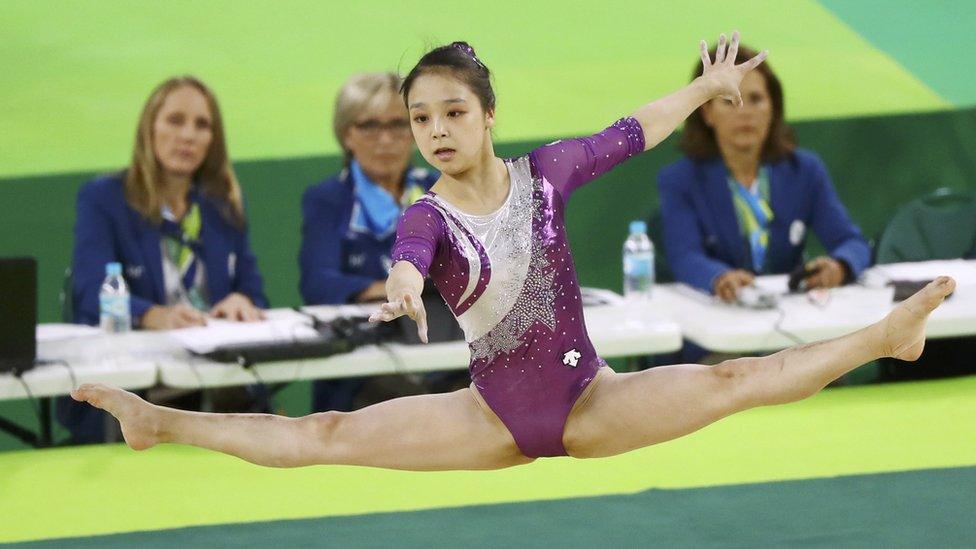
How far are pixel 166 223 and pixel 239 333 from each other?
2.35 feet

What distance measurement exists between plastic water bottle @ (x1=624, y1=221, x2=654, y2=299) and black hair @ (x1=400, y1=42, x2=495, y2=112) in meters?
2.10

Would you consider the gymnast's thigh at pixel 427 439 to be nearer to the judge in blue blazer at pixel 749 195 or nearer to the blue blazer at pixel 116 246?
the blue blazer at pixel 116 246

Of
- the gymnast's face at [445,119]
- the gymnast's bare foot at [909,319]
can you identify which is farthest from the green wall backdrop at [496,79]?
the gymnast's bare foot at [909,319]

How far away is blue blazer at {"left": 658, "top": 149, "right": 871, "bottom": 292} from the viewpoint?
5.69 metres

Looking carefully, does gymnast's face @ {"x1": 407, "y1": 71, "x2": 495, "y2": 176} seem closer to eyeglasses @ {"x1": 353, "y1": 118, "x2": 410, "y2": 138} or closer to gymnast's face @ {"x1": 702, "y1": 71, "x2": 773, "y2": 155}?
eyeglasses @ {"x1": 353, "y1": 118, "x2": 410, "y2": 138}

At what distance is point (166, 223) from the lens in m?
5.44

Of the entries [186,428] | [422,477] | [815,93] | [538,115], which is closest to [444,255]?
[186,428]

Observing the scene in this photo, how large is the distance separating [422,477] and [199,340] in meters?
0.88

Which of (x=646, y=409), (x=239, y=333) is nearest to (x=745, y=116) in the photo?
(x=239, y=333)

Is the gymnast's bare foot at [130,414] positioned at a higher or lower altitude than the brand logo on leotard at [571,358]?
lower

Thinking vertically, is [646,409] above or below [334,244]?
below

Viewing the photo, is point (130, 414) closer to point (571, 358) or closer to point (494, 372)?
point (494, 372)

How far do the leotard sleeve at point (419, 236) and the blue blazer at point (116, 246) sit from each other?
7.41ft

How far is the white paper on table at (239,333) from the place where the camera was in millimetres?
4828
